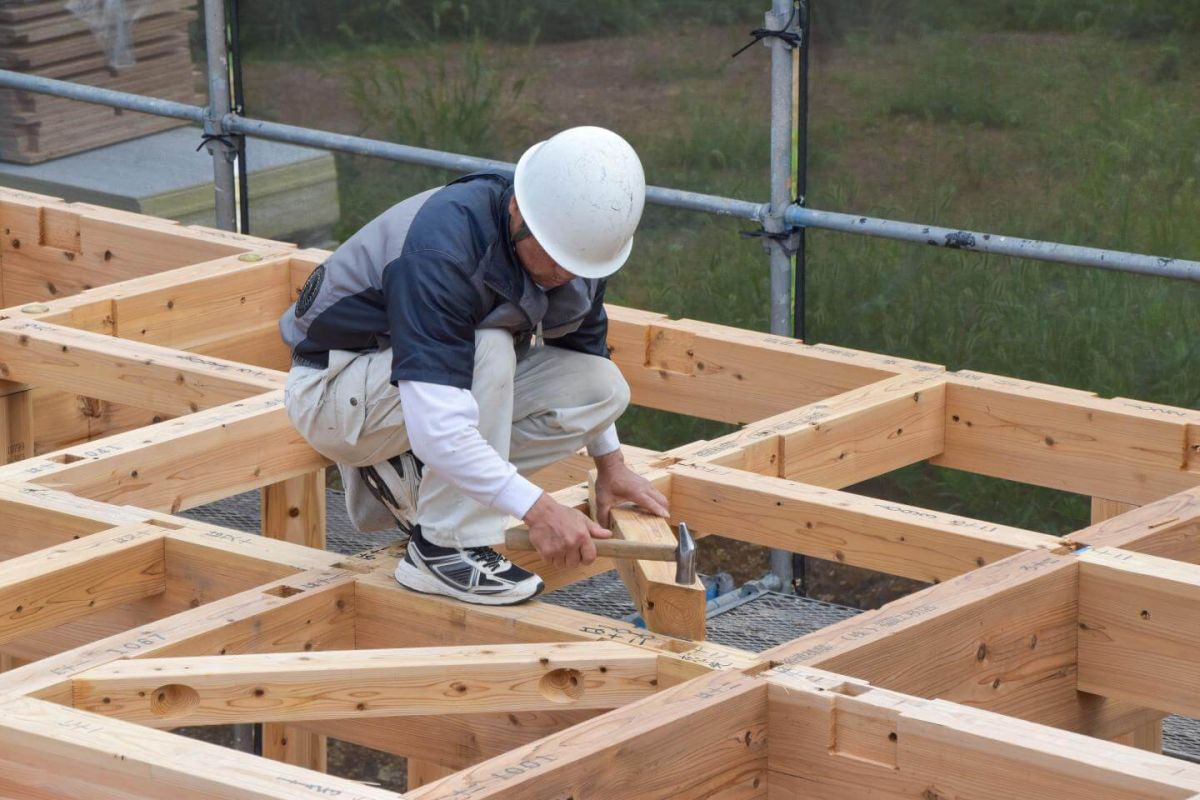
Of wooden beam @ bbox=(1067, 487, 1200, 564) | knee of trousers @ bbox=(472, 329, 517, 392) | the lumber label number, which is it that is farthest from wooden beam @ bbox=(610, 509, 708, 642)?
wooden beam @ bbox=(1067, 487, 1200, 564)

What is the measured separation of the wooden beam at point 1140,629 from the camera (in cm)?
372

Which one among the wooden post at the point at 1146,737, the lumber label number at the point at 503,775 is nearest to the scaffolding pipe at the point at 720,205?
the wooden post at the point at 1146,737

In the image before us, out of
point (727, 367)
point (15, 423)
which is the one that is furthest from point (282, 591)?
point (15, 423)

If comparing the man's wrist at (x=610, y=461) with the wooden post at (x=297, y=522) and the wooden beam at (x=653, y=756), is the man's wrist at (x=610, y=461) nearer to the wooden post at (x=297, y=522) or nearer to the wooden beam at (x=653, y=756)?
the wooden beam at (x=653, y=756)

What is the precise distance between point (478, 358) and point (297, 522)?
1.88 m

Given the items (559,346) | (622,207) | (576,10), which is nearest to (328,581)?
(559,346)

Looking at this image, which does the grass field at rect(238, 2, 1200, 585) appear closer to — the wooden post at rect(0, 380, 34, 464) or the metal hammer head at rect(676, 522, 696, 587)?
the wooden post at rect(0, 380, 34, 464)

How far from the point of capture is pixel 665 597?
360 cm

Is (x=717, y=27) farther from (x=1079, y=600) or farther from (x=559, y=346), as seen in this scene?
(x=1079, y=600)

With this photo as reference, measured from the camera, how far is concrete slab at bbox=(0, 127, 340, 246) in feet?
25.4

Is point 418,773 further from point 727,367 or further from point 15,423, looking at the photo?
point 15,423

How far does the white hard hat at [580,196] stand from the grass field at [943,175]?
8.28 feet

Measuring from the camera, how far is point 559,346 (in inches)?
158

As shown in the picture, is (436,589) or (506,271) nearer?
(506,271)
